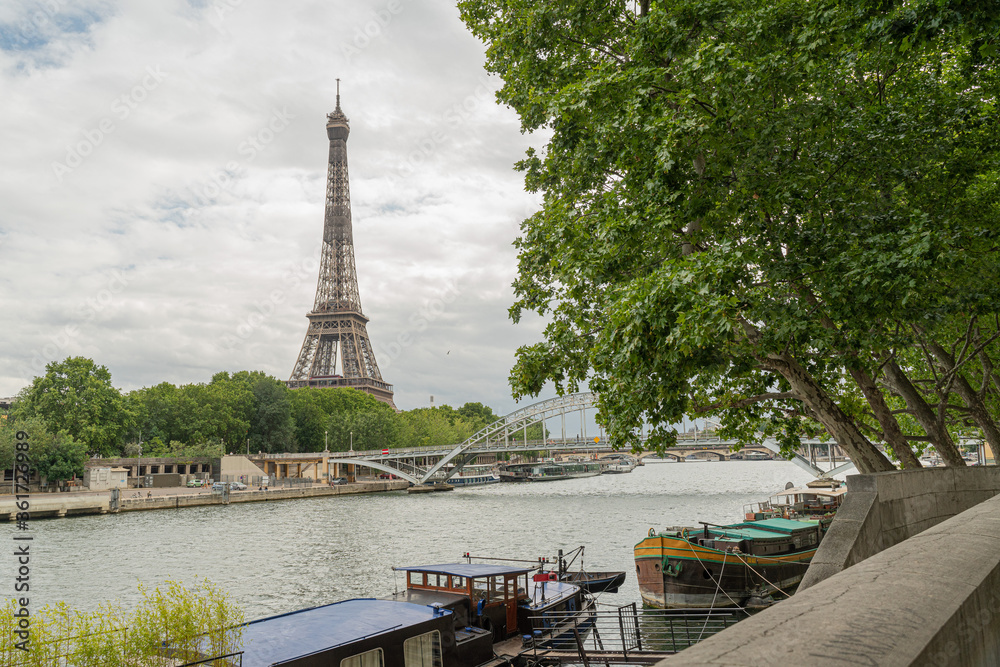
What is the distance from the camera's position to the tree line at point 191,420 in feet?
181

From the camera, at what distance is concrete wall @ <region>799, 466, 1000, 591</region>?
637cm

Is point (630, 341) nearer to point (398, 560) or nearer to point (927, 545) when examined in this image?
point (927, 545)

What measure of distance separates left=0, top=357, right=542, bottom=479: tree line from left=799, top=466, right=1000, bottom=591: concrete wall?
184 ft

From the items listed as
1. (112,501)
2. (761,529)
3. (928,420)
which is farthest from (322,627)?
(112,501)

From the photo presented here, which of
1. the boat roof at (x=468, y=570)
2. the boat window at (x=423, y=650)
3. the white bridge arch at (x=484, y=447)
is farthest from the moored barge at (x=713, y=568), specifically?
the white bridge arch at (x=484, y=447)

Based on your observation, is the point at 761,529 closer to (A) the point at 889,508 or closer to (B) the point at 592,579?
(B) the point at 592,579

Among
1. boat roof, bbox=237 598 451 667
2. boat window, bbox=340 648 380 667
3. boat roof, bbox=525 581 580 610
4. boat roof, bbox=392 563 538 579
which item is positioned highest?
boat roof, bbox=392 563 538 579

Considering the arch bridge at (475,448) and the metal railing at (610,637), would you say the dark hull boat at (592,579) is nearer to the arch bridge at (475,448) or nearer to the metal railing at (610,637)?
the metal railing at (610,637)

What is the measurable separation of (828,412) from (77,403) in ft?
213

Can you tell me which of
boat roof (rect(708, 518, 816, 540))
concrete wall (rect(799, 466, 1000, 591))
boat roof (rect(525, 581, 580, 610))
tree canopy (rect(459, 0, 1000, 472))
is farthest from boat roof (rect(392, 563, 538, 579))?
boat roof (rect(708, 518, 816, 540))

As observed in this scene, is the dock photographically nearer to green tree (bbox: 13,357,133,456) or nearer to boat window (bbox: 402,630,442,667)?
boat window (bbox: 402,630,442,667)

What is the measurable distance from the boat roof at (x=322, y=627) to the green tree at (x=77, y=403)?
54.9 meters

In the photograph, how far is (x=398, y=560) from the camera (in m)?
26.4

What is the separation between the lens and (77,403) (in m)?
59.5
